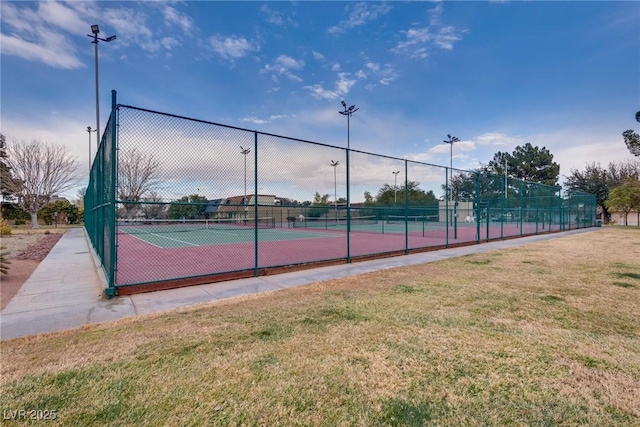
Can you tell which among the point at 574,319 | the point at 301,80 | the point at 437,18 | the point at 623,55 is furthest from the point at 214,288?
the point at 623,55

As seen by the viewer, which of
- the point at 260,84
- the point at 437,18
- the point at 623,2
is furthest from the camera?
the point at 260,84

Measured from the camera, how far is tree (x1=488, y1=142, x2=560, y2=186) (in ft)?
150

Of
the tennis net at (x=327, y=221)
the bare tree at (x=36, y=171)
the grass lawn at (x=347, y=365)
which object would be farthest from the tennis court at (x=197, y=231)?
the bare tree at (x=36, y=171)

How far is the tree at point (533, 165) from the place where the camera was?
45656mm

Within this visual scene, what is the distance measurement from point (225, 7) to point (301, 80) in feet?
23.6

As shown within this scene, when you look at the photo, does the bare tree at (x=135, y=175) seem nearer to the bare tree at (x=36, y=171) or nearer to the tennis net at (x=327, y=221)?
the tennis net at (x=327, y=221)

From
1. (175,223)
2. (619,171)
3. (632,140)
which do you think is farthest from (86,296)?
(619,171)

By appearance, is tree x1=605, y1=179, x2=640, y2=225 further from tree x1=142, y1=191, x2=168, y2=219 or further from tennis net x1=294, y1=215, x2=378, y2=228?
tree x1=142, y1=191, x2=168, y2=219

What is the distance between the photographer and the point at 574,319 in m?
3.64

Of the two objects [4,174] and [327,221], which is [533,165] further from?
[4,174]

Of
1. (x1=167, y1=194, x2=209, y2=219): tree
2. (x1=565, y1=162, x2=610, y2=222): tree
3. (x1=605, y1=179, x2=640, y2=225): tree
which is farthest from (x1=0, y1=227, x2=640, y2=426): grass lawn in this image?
(x1=565, y1=162, x2=610, y2=222): tree

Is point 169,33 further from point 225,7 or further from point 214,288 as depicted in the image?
point 214,288

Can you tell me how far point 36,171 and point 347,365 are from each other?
3357cm

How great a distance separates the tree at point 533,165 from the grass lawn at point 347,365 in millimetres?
50278
